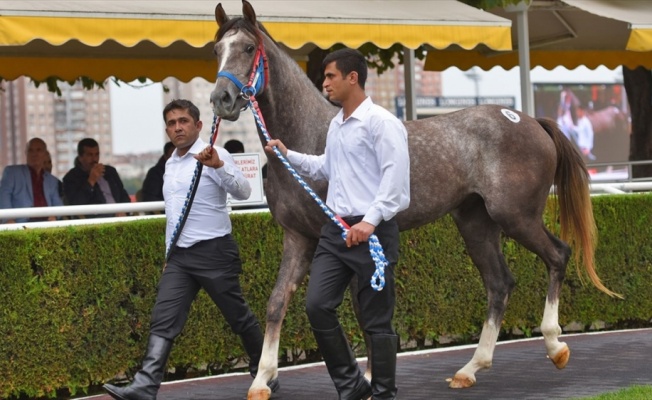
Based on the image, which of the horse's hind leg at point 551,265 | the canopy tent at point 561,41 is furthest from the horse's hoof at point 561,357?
the canopy tent at point 561,41

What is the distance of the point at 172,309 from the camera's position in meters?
7.20

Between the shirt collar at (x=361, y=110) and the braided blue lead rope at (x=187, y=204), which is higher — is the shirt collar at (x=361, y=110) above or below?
above

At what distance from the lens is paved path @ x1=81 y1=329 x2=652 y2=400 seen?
759 centimetres

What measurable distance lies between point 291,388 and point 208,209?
1.47 metres

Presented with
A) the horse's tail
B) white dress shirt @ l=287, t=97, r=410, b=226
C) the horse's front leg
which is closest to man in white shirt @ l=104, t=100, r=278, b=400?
the horse's front leg

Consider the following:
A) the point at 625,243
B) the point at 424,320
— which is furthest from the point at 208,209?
the point at 625,243

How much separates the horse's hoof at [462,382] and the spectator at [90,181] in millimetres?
5319

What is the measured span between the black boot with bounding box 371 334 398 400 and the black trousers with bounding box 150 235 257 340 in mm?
1483

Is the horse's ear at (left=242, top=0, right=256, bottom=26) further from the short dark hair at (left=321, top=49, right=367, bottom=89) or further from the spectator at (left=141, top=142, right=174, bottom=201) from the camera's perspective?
the spectator at (left=141, top=142, right=174, bottom=201)

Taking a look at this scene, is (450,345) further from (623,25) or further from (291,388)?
(623,25)

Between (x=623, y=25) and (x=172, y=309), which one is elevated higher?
(x=623, y=25)

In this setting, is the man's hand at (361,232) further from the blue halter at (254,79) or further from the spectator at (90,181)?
the spectator at (90,181)

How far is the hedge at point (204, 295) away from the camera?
7.90 metres

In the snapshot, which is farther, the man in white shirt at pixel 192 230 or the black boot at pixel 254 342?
the black boot at pixel 254 342
